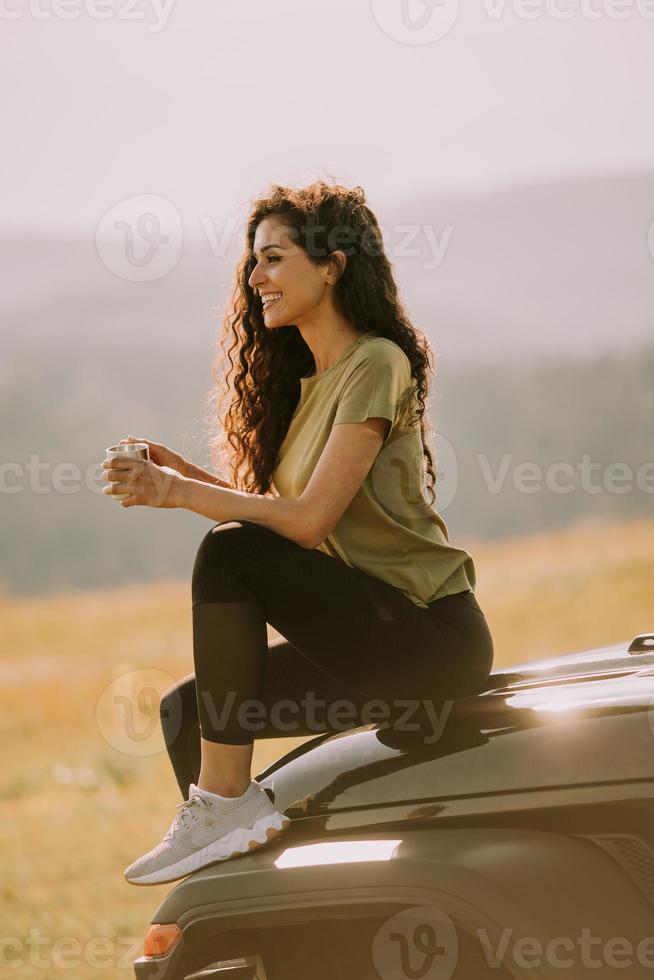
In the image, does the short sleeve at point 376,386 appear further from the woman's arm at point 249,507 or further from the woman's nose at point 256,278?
the woman's nose at point 256,278

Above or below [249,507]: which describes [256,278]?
above

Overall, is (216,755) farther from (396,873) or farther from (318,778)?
(396,873)

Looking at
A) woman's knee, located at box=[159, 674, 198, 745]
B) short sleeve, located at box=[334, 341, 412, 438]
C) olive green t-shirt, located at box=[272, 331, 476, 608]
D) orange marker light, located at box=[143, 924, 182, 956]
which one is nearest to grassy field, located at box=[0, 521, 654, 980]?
woman's knee, located at box=[159, 674, 198, 745]

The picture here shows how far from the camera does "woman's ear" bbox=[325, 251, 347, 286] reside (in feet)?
9.93

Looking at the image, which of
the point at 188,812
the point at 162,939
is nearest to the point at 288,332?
the point at 188,812

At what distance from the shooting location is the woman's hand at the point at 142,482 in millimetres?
2588

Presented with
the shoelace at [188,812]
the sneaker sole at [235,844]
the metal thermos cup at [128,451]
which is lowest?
the sneaker sole at [235,844]

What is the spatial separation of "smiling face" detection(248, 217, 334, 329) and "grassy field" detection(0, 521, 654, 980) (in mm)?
2715

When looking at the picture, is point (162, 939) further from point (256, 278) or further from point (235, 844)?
point (256, 278)
